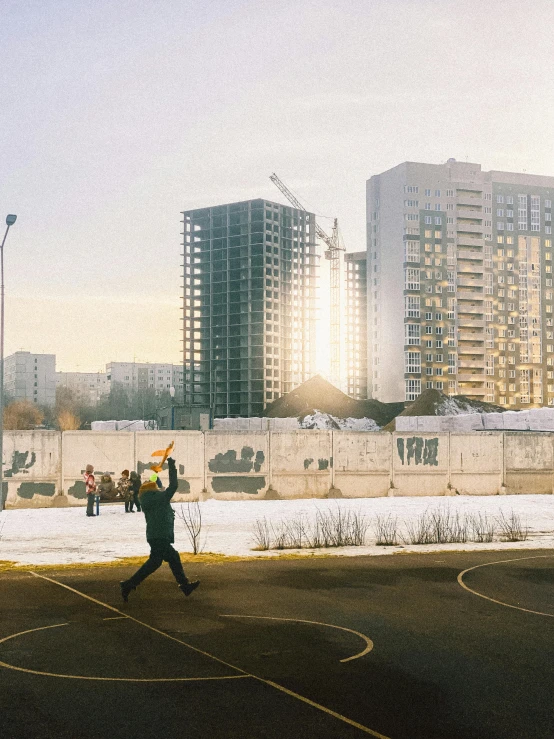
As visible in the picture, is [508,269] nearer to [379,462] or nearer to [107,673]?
[379,462]

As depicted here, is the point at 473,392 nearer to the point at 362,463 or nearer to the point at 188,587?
the point at 362,463

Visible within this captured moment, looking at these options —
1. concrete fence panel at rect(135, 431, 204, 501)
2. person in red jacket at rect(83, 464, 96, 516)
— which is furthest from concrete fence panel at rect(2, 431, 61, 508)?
concrete fence panel at rect(135, 431, 204, 501)

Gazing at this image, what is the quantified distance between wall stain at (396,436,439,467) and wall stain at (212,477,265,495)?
20.0ft

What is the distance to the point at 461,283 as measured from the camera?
472ft

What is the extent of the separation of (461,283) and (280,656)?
139m

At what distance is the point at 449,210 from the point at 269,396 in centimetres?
4422

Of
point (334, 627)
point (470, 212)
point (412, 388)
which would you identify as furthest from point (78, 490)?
point (470, 212)

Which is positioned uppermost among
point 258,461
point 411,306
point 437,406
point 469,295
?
point 469,295

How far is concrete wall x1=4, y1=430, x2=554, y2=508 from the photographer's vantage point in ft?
99.0

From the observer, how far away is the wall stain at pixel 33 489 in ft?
98.3

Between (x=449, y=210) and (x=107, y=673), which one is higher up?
(x=449, y=210)

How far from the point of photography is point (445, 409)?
313ft

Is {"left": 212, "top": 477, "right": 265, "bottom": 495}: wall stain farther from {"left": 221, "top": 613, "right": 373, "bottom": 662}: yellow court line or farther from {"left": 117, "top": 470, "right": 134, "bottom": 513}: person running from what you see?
{"left": 221, "top": 613, "right": 373, "bottom": 662}: yellow court line

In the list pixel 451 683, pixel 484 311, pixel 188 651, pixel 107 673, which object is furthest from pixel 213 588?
pixel 484 311
